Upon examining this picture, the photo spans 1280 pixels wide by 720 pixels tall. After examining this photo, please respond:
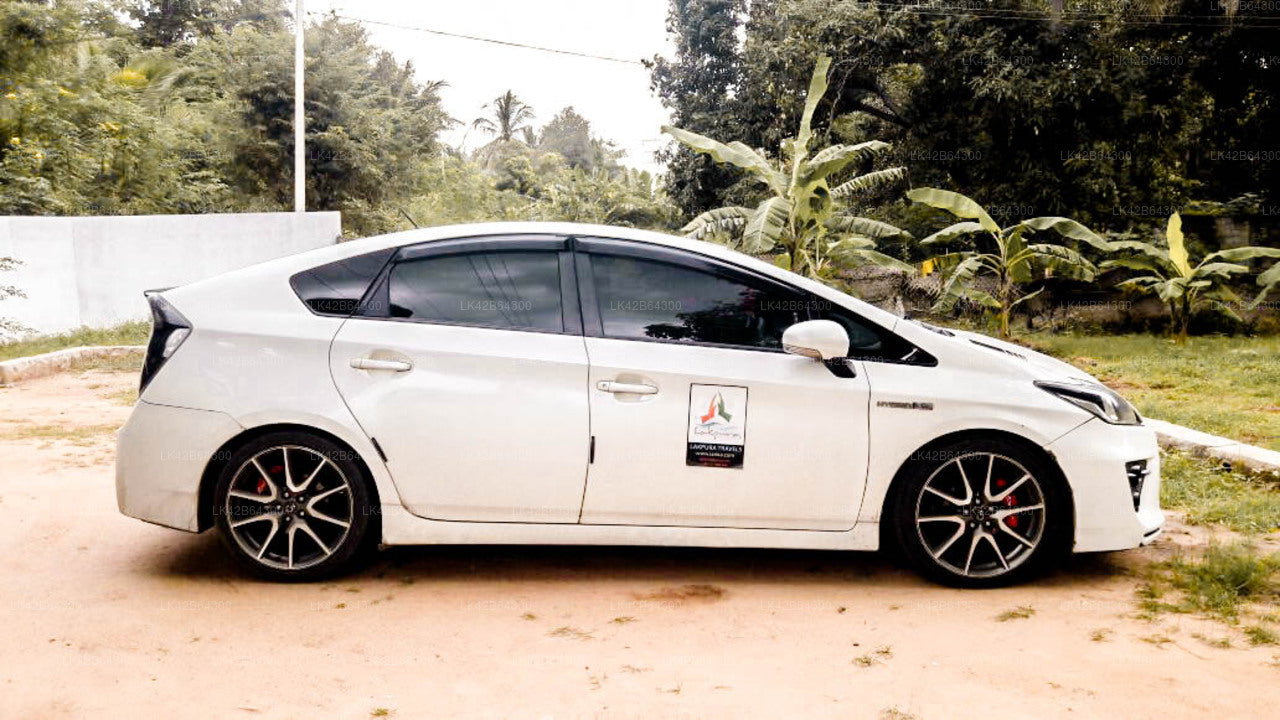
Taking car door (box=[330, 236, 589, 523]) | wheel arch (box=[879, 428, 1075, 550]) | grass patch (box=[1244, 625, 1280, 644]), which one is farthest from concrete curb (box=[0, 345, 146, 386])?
grass patch (box=[1244, 625, 1280, 644])

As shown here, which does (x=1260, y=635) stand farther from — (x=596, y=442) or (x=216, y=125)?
(x=216, y=125)

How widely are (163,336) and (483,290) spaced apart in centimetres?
138

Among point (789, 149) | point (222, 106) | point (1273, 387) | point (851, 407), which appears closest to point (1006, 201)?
point (789, 149)

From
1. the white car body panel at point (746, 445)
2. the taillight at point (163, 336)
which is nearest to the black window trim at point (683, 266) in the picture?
the white car body panel at point (746, 445)

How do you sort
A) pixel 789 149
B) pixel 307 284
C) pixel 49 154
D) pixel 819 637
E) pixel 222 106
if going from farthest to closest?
pixel 222 106 → pixel 49 154 → pixel 789 149 → pixel 307 284 → pixel 819 637

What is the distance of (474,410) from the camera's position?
4504mm

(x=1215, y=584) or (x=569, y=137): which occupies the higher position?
(x=569, y=137)

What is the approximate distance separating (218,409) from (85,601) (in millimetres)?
936

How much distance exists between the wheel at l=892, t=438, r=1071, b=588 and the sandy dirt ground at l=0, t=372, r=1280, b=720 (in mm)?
127

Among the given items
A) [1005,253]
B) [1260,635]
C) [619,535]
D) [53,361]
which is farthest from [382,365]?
[1005,253]

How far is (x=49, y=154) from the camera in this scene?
1800 cm

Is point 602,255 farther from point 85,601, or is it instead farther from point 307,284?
point 85,601

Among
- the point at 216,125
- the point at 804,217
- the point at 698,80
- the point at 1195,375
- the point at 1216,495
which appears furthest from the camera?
the point at 216,125

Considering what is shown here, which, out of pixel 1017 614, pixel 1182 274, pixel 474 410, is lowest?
pixel 1017 614
